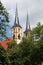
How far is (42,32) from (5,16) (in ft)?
85.3

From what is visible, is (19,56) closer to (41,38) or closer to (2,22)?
(41,38)

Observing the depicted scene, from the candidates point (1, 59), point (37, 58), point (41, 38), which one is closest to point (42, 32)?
point (41, 38)

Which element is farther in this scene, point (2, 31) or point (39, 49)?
point (39, 49)

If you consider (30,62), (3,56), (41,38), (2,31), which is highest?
(2,31)

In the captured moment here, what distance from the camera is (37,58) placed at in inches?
2030

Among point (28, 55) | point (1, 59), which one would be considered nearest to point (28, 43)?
point (28, 55)

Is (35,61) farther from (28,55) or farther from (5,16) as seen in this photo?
(5,16)

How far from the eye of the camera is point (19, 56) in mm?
53125

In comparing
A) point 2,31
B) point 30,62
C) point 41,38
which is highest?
point 2,31

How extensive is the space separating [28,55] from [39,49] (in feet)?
7.43

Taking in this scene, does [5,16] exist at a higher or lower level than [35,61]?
higher

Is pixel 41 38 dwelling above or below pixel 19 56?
above

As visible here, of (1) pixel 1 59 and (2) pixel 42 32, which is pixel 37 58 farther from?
(1) pixel 1 59

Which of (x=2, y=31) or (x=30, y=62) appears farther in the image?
(x=30, y=62)
